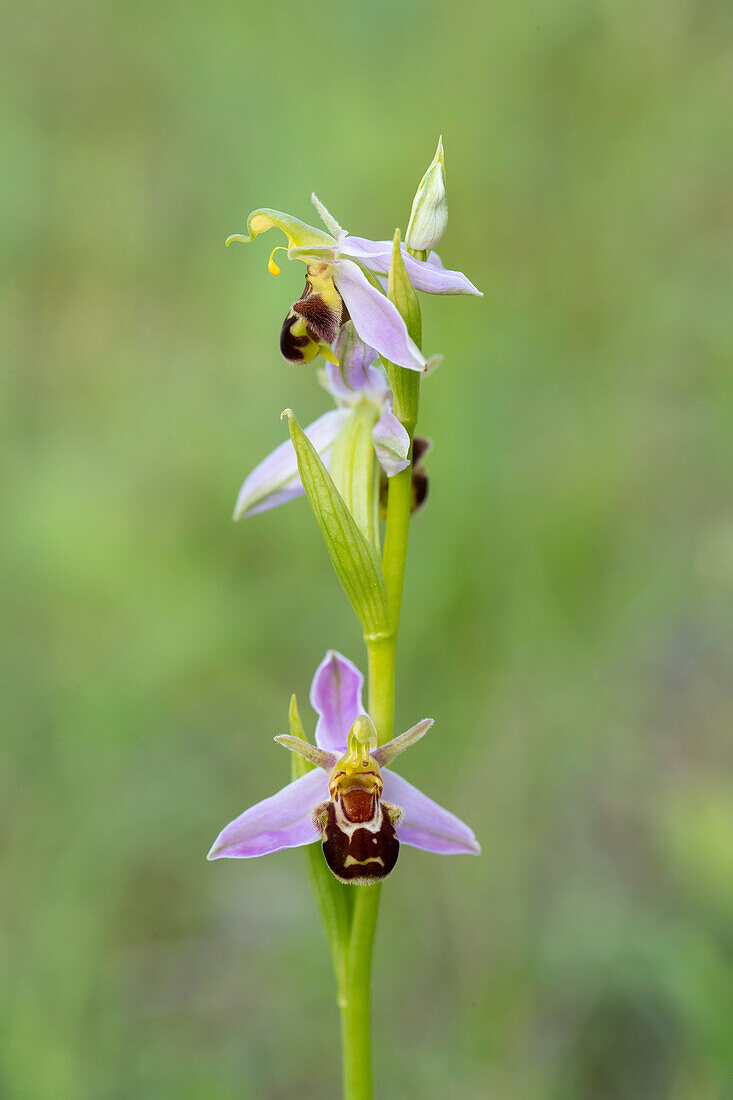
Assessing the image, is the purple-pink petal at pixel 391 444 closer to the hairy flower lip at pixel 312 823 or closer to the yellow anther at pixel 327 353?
the yellow anther at pixel 327 353

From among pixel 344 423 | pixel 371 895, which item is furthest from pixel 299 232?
pixel 371 895

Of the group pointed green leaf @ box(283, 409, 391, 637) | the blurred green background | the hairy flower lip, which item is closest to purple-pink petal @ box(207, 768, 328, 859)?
the hairy flower lip

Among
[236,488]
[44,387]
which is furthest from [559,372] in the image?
[44,387]

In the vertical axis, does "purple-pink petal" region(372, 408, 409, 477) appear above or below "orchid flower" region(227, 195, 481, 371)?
below

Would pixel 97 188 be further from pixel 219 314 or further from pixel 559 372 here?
pixel 559 372

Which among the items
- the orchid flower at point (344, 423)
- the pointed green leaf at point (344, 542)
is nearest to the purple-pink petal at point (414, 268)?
the orchid flower at point (344, 423)

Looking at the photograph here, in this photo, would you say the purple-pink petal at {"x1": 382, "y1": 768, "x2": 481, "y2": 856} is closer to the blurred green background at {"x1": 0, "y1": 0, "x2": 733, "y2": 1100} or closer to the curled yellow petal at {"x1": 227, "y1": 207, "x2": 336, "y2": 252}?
the curled yellow petal at {"x1": 227, "y1": 207, "x2": 336, "y2": 252}

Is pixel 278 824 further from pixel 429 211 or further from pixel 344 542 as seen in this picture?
pixel 429 211
